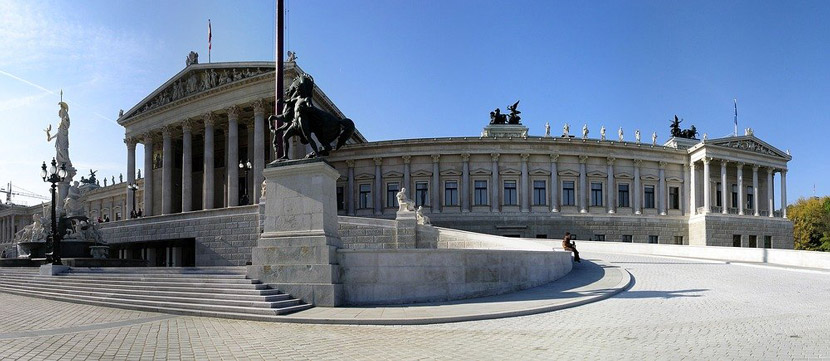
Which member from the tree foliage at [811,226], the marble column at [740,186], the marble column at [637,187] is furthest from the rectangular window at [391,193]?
the tree foliage at [811,226]

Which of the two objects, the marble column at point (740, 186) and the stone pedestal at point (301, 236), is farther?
the marble column at point (740, 186)

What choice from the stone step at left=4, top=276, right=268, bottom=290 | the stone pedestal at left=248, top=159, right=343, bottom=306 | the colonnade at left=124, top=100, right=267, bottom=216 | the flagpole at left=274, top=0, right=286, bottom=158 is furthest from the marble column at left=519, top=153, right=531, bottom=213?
the stone step at left=4, top=276, right=268, bottom=290

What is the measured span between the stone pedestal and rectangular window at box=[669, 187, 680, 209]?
4802 centimetres

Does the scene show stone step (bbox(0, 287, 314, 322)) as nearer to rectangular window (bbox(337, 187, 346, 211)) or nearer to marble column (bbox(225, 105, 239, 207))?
marble column (bbox(225, 105, 239, 207))

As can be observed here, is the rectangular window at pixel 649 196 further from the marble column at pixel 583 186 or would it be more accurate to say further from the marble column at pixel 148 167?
the marble column at pixel 148 167

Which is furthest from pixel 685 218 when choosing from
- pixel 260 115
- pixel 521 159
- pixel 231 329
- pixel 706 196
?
pixel 231 329

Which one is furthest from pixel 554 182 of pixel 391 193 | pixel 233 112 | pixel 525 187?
pixel 233 112

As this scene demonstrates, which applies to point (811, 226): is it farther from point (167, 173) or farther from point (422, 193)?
point (167, 173)

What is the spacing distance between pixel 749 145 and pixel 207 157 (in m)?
54.3

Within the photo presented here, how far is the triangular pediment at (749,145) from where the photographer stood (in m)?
56.0

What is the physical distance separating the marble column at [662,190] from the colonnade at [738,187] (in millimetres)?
2776

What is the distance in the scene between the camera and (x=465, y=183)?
5241 cm

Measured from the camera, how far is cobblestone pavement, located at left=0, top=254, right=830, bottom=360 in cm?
880

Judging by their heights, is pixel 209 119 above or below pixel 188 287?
above
